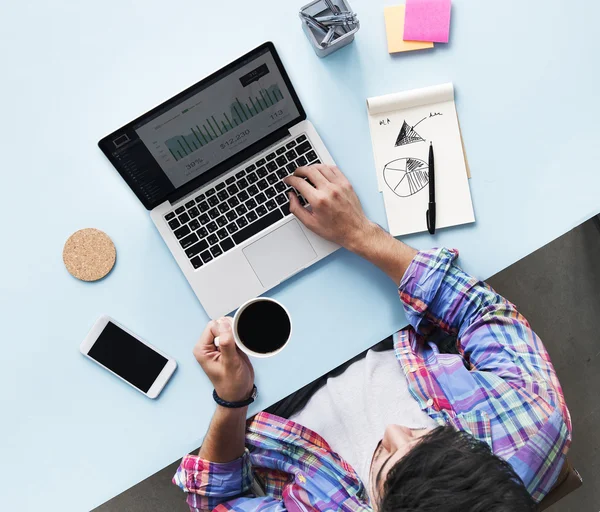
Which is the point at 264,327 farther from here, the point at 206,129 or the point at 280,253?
the point at 206,129

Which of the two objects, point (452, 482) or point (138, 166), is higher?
point (138, 166)

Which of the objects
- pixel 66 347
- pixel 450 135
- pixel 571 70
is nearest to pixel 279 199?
pixel 450 135

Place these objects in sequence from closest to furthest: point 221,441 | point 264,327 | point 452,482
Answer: point 452,482, point 264,327, point 221,441

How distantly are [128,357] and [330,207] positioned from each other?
48 cm

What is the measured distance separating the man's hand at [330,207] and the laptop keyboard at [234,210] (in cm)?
3

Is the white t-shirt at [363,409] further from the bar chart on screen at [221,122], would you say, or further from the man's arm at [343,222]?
the bar chart on screen at [221,122]

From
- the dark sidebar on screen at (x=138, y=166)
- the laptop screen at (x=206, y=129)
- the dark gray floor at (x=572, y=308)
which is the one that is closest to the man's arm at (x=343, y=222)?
the laptop screen at (x=206, y=129)

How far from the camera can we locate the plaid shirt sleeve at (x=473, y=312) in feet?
3.12

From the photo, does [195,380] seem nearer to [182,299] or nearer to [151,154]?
[182,299]

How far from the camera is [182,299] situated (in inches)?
39.9

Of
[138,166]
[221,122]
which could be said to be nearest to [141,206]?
[138,166]

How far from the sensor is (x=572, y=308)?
1.70m

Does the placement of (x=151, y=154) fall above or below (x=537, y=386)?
above

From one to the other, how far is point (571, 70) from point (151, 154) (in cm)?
83
